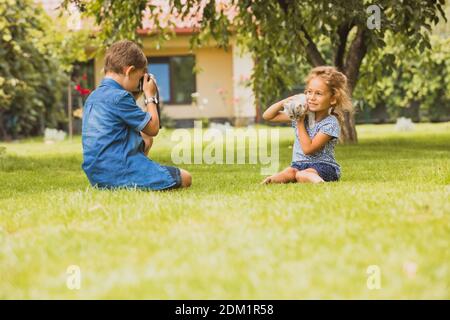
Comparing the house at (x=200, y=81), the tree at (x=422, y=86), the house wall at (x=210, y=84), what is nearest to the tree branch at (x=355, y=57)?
the tree at (x=422, y=86)

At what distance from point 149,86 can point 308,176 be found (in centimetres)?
139

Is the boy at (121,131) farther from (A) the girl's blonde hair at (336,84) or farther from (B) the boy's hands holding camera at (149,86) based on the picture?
(A) the girl's blonde hair at (336,84)

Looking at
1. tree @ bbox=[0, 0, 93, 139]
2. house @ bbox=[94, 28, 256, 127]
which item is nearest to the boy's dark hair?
tree @ bbox=[0, 0, 93, 139]

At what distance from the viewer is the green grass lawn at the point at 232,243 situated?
2.89 m

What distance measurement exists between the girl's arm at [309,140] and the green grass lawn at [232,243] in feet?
2.66

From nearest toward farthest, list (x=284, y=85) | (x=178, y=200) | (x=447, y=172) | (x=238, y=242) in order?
(x=238, y=242), (x=178, y=200), (x=447, y=172), (x=284, y=85)

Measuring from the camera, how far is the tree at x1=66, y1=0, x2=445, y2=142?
1017 cm

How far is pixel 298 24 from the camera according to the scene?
36.6ft

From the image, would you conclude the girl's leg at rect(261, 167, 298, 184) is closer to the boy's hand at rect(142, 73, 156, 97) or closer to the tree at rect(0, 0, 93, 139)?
the boy's hand at rect(142, 73, 156, 97)

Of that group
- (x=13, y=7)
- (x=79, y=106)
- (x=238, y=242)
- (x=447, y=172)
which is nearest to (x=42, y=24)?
(x=13, y=7)

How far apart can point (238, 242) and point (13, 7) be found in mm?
15103

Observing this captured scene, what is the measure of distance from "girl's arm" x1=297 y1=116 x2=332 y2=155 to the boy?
1.04 meters

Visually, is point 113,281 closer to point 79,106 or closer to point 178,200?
point 178,200
